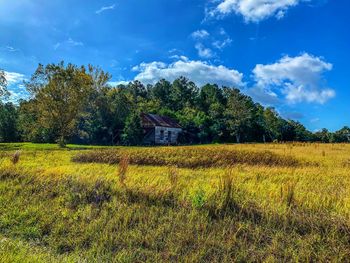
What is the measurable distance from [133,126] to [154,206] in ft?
122

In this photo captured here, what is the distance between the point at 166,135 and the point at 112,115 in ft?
33.0

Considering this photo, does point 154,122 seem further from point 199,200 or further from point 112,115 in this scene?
point 199,200

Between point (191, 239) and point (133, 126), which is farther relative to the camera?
point (133, 126)

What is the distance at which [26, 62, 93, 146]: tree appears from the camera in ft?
110

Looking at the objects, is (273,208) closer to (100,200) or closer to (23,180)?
(100,200)

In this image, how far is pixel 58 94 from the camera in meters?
33.8

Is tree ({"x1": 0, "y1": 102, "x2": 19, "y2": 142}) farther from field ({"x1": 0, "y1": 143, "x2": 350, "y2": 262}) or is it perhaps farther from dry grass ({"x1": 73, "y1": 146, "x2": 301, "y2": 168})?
field ({"x1": 0, "y1": 143, "x2": 350, "y2": 262})

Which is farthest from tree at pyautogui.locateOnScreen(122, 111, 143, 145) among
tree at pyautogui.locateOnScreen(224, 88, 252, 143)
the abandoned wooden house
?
tree at pyautogui.locateOnScreen(224, 88, 252, 143)

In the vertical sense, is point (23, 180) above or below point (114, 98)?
below

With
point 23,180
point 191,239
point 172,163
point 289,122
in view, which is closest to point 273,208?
point 191,239

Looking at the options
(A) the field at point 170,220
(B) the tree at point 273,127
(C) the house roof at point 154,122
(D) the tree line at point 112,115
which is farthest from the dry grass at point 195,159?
(B) the tree at point 273,127

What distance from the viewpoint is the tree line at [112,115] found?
3410 centimetres

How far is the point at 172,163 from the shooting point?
47.7ft

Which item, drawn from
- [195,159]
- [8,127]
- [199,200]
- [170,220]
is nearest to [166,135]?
[8,127]
